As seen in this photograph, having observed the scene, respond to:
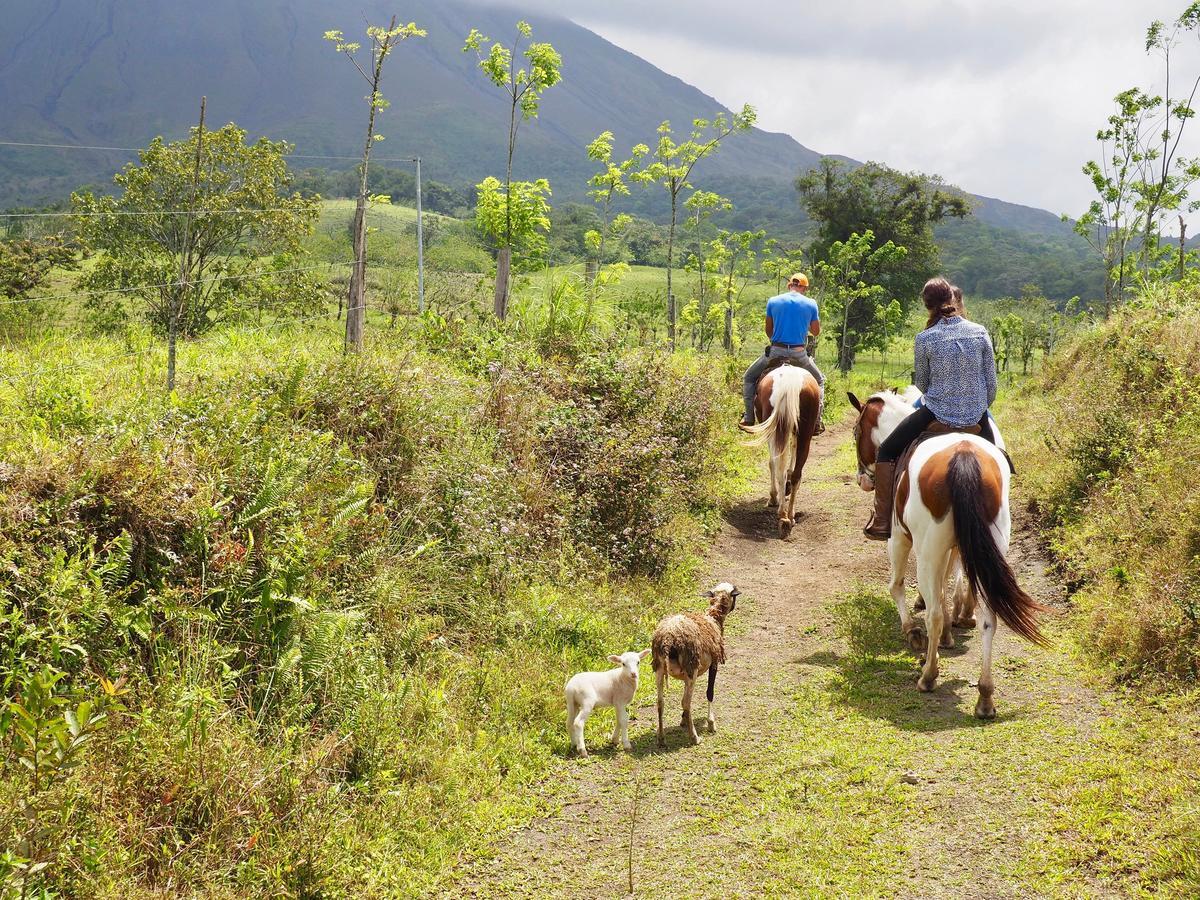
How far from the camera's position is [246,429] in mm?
6082

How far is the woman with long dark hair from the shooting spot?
7145 millimetres

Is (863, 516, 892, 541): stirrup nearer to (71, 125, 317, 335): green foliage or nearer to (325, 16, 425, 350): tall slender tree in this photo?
(325, 16, 425, 350): tall slender tree

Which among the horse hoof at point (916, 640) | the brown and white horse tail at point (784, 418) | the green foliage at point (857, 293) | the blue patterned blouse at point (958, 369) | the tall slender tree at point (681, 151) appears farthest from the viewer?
the green foliage at point (857, 293)

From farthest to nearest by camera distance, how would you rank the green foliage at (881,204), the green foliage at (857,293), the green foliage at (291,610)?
the green foliage at (881,204) < the green foliage at (857,293) < the green foliage at (291,610)

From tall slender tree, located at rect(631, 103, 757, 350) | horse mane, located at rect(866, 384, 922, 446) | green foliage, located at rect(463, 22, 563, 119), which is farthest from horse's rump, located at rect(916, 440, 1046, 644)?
tall slender tree, located at rect(631, 103, 757, 350)

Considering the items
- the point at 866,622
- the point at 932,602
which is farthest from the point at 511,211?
the point at 932,602

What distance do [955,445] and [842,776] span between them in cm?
258

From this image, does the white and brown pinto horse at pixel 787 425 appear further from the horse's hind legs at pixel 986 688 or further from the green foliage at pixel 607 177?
the green foliage at pixel 607 177

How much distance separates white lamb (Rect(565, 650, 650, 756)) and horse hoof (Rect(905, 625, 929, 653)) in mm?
2873

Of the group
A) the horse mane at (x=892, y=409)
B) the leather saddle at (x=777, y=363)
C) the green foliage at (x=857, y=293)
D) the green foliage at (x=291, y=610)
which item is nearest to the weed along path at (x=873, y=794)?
the green foliage at (x=291, y=610)

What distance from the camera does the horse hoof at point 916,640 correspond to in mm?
7335

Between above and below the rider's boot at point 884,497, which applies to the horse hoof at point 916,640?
below

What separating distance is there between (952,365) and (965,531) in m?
1.76

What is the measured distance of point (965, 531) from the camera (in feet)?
19.8
